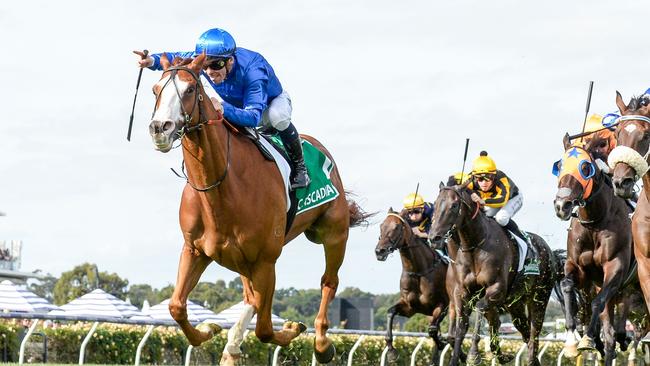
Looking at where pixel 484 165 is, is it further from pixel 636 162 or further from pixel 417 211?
pixel 636 162

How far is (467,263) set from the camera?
11594mm

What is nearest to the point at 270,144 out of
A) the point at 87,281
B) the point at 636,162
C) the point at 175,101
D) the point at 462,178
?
the point at 175,101

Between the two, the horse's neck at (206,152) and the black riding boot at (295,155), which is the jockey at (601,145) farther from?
the horse's neck at (206,152)

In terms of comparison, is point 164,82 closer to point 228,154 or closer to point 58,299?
point 228,154

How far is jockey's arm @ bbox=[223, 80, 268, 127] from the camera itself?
6.92 metres

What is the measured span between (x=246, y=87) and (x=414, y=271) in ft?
25.0

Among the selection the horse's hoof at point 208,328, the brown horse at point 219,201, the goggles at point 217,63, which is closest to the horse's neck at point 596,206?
the brown horse at point 219,201

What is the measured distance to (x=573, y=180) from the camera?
9797 mm

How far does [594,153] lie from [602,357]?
73.8 inches

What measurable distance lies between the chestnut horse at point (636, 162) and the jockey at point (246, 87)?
2.11m

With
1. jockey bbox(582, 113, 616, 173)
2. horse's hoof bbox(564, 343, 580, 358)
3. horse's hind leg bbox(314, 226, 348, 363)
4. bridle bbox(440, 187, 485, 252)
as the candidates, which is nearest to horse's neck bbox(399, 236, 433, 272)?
bridle bbox(440, 187, 485, 252)

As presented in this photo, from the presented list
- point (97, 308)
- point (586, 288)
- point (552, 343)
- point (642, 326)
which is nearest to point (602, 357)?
point (586, 288)

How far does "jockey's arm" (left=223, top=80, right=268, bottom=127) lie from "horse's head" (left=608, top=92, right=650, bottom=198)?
6.95 feet

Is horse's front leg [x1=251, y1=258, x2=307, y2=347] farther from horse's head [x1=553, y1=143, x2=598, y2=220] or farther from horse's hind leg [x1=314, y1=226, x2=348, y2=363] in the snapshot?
horse's head [x1=553, y1=143, x2=598, y2=220]
